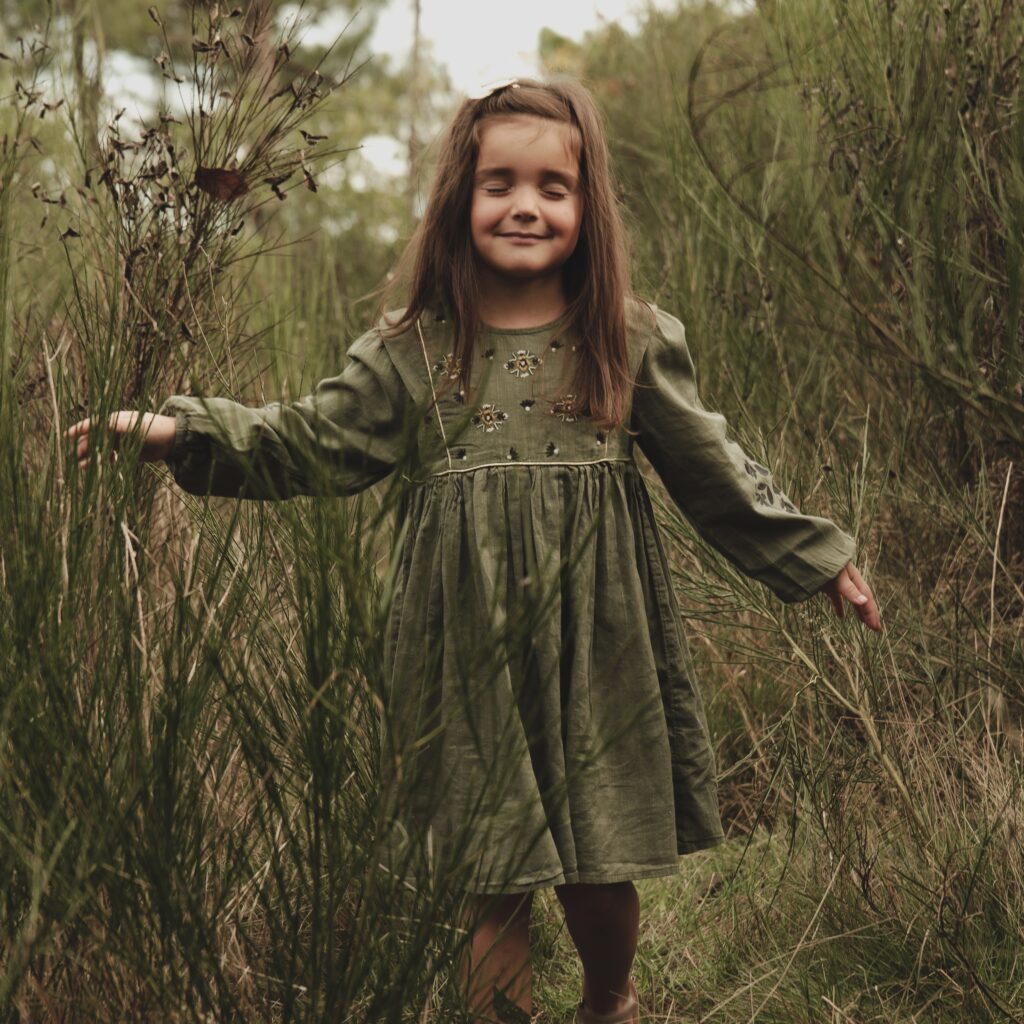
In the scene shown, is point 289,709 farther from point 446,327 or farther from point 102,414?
point 446,327

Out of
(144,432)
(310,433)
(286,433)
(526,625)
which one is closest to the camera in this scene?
(526,625)

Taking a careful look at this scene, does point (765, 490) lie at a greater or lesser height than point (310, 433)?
Result: lesser

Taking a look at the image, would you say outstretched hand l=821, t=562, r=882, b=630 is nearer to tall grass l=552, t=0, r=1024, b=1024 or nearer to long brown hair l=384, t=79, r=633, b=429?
tall grass l=552, t=0, r=1024, b=1024

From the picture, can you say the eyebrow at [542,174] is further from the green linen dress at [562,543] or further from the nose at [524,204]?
the green linen dress at [562,543]

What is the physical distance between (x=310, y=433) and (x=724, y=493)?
62 cm

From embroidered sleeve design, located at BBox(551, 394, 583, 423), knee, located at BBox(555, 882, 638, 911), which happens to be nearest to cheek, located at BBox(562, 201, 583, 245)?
embroidered sleeve design, located at BBox(551, 394, 583, 423)

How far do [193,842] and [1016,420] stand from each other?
1.73 meters

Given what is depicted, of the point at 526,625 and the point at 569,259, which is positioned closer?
the point at 526,625

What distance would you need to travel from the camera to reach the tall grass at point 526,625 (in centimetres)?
130

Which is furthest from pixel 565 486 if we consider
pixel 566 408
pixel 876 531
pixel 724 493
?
pixel 876 531

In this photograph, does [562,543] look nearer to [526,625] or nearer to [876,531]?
[526,625]

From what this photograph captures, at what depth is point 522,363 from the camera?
197 centimetres

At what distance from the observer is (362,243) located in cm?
639

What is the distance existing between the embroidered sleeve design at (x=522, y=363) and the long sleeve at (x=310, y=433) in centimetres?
16
